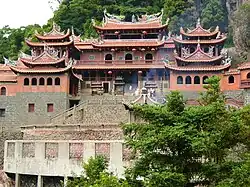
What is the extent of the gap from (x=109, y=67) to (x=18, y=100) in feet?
28.9

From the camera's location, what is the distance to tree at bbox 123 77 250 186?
12523mm

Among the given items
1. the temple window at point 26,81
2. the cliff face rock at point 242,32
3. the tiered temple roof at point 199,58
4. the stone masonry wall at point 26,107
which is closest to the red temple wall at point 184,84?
the tiered temple roof at point 199,58

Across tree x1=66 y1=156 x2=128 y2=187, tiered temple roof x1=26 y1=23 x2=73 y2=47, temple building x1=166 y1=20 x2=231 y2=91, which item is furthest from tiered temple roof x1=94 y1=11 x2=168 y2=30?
tree x1=66 y1=156 x2=128 y2=187

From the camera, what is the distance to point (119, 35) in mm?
46750

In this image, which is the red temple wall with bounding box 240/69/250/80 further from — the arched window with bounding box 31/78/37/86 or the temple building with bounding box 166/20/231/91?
the arched window with bounding box 31/78/37/86

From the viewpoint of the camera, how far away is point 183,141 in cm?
1259

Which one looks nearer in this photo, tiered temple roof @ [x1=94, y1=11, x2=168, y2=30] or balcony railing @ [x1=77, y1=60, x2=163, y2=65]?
balcony railing @ [x1=77, y1=60, x2=163, y2=65]

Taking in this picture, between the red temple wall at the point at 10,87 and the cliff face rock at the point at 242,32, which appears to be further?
the cliff face rock at the point at 242,32

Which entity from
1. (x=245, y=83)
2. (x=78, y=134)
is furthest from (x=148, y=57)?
(x=78, y=134)

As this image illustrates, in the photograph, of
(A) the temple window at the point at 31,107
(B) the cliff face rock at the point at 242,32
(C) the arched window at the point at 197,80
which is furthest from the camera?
(B) the cliff face rock at the point at 242,32

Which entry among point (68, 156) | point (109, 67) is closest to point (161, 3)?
point (109, 67)

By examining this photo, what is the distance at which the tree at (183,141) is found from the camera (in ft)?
41.1

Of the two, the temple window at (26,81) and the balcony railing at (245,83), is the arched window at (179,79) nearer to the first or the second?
the balcony railing at (245,83)

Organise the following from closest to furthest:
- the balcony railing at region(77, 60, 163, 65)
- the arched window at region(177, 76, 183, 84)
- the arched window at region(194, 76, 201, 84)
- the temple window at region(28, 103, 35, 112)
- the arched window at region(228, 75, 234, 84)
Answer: the temple window at region(28, 103, 35, 112) < the arched window at region(228, 75, 234, 84) < the arched window at region(194, 76, 201, 84) < the arched window at region(177, 76, 183, 84) < the balcony railing at region(77, 60, 163, 65)
